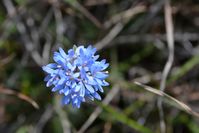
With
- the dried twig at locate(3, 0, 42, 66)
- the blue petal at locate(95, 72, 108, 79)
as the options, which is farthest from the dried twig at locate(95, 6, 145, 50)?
the blue petal at locate(95, 72, 108, 79)

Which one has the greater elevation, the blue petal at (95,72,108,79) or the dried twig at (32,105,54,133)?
the dried twig at (32,105,54,133)

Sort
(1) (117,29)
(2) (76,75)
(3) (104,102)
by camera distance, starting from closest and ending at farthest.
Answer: (2) (76,75) < (3) (104,102) < (1) (117,29)

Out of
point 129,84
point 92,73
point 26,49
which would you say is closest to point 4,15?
point 26,49

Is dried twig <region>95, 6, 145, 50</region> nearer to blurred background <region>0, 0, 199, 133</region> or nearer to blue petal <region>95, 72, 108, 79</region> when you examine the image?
blurred background <region>0, 0, 199, 133</region>

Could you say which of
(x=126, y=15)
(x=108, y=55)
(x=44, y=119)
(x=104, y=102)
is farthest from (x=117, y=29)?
(x=44, y=119)

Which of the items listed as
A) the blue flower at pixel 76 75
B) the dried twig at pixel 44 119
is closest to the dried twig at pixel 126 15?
the dried twig at pixel 44 119

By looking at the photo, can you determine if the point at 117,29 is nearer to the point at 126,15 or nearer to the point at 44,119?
the point at 126,15

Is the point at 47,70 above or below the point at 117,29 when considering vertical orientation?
below

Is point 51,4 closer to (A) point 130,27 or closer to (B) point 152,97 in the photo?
(A) point 130,27

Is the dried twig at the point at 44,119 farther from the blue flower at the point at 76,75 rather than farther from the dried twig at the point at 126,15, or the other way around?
the blue flower at the point at 76,75
